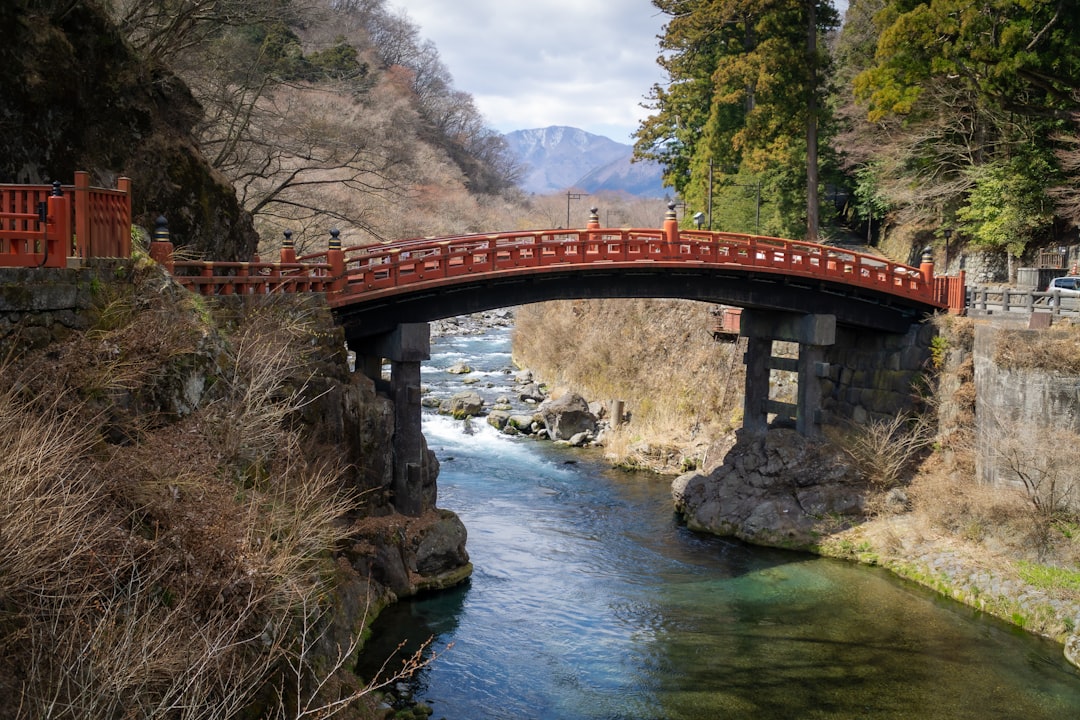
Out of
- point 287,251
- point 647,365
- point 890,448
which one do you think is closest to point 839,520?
point 890,448

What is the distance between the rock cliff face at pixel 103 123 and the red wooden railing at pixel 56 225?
7.11 metres

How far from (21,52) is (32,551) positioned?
14728 millimetres

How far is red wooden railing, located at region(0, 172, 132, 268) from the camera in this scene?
12867 mm

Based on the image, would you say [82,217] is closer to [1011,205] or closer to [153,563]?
[153,563]

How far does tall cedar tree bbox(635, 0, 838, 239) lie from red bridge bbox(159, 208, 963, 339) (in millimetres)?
11154

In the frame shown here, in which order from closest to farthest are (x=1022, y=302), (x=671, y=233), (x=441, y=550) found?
(x=441, y=550), (x=671, y=233), (x=1022, y=302)

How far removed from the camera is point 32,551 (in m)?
9.31

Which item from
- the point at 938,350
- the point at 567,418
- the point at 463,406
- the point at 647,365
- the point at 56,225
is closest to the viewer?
the point at 56,225

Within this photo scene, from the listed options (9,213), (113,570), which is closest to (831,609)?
(113,570)

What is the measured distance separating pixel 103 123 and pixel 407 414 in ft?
31.9

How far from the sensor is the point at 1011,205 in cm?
3459

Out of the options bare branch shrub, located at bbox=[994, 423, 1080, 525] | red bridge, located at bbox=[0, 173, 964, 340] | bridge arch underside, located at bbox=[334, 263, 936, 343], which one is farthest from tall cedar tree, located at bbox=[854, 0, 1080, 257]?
bare branch shrub, located at bbox=[994, 423, 1080, 525]

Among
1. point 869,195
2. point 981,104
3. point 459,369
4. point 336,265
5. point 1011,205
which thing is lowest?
point 459,369

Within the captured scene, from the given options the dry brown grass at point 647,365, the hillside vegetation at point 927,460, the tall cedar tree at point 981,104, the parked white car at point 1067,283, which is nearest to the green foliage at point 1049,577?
the hillside vegetation at point 927,460
